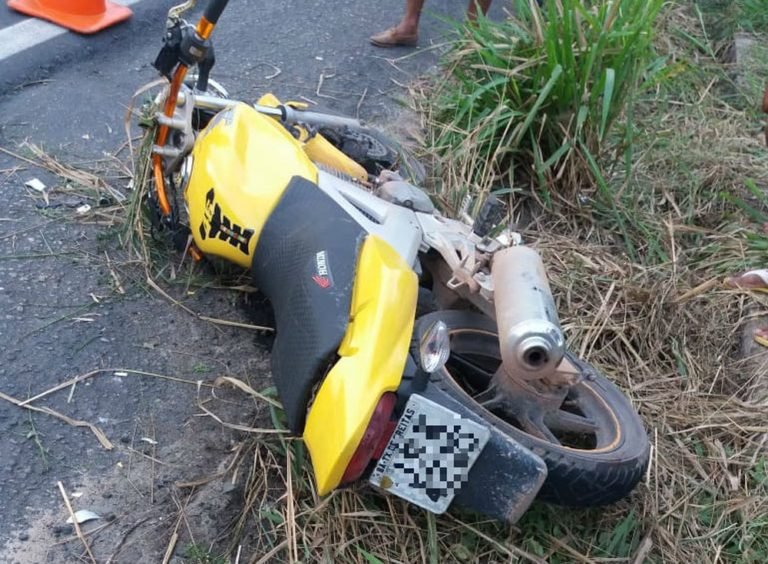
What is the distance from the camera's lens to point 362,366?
1812mm

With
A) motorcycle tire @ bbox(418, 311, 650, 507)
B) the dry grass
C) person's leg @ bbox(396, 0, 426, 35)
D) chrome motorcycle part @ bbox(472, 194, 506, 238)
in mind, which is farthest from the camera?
person's leg @ bbox(396, 0, 426, 35)

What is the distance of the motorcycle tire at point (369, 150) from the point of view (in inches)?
115

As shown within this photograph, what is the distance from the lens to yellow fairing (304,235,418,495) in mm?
1750

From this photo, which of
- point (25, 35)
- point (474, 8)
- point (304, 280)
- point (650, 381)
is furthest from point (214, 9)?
point (474, 8)

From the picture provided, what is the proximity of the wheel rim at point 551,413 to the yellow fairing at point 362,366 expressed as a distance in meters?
0.26

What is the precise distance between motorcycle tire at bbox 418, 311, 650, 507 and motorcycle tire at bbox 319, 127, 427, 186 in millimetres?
909

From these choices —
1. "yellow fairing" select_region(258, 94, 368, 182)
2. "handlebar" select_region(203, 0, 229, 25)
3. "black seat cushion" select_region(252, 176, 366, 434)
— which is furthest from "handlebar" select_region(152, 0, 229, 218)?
"black seat cushion" select_region(252, 176, 366, 434)

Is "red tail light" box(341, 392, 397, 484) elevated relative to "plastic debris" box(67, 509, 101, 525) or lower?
elevated

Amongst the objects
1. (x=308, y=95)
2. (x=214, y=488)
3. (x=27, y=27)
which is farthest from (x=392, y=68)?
(x=214, y=488)

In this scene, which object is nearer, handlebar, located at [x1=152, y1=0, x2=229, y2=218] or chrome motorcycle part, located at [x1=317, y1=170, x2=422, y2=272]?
chrome motorcycle part, located at [x1=317, y1=170, x2=422, y2=272]

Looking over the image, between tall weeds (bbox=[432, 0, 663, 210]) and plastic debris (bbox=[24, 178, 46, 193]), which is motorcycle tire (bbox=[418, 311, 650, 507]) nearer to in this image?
tall weeds (bbox=[432, 0, 663, 210])

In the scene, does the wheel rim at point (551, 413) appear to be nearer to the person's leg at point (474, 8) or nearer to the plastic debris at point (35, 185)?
the plastic debris at point (35, 185)

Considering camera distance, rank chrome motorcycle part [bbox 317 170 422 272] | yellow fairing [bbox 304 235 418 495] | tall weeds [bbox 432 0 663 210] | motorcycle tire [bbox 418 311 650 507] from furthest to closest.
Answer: tall weeds [bbox 432 0 663 210] → chrome motorcycle part [bbox 317 170 422 272] → motorcycle tire [bbox 418 311 650 507] → yellow fairing [bbox 304 235 418 495]

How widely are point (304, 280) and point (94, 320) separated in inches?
31.2
